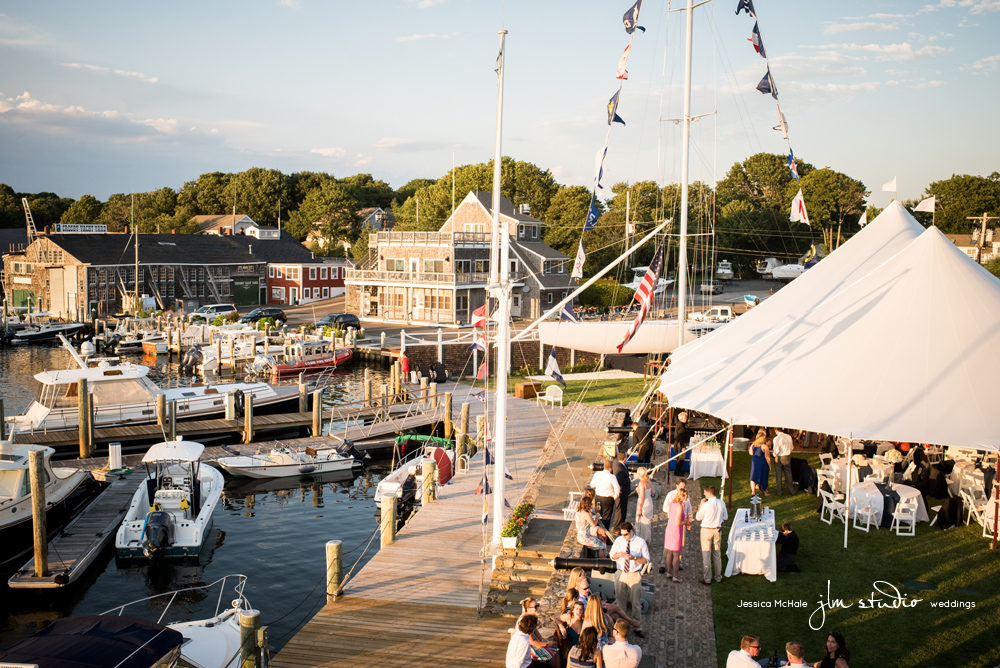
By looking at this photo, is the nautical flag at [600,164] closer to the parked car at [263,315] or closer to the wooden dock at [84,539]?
the wooden dock at [84,539]

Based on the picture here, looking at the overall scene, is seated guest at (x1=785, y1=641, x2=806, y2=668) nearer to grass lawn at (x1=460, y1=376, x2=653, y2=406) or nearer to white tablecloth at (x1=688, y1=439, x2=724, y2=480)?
white tablecloth at (x1=688, y1=439, x2=724, y2=480)

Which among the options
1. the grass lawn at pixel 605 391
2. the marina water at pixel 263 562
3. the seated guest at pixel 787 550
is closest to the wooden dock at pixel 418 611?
the marina water at pixel 263 562

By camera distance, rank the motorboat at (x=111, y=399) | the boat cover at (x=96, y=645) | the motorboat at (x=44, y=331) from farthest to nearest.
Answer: the motorboat at (x=44, y=331) < the motorboat at (x=111, y=399) < the boat cover at (x=96, y=645)

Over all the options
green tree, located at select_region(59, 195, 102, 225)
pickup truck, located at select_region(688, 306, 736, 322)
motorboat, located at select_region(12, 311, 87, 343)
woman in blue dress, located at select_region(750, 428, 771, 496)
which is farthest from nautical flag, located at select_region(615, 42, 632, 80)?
green tree, located at select_region(59, 195, 102, 225)

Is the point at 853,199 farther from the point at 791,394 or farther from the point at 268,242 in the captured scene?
the point at 791,394

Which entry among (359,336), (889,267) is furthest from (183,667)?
(359,336)

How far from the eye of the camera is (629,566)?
9891 millimetres

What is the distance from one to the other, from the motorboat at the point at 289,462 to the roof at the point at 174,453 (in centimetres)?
378

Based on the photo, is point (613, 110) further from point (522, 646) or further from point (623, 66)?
point (522, 646)

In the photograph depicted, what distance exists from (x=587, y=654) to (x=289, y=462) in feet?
57.0

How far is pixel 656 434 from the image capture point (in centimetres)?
1905

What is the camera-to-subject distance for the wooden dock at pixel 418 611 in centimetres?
989

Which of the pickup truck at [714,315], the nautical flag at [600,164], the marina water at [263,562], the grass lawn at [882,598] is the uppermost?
the nautical flag at [600,164]

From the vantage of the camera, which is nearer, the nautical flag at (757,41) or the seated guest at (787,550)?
the seated guest at (787,550)
